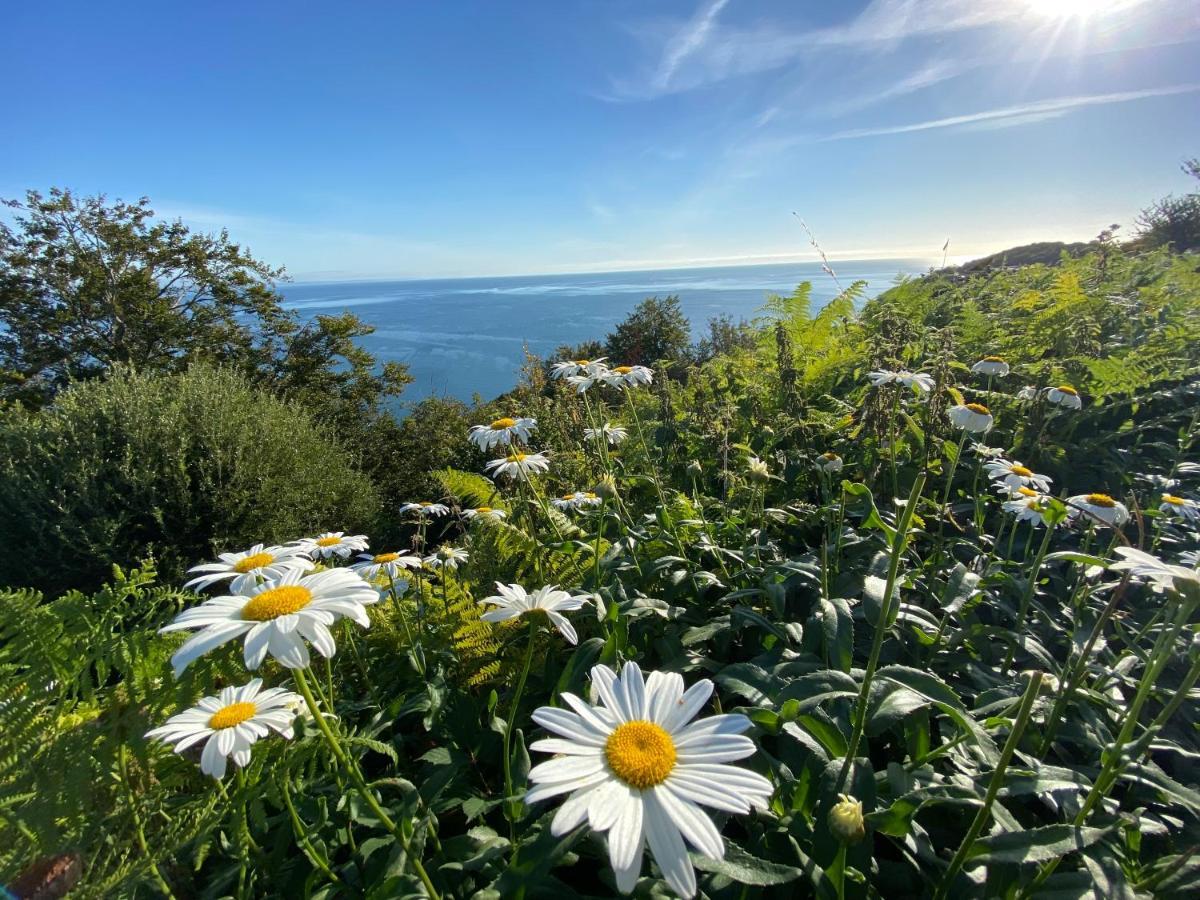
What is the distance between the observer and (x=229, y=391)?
6.60 metres

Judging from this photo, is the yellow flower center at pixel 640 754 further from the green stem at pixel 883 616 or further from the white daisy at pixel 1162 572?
the white daisy at pixel 1162 572

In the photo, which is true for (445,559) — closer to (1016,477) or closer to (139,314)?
(1016,477)

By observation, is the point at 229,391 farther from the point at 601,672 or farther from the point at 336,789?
the point at 601,672

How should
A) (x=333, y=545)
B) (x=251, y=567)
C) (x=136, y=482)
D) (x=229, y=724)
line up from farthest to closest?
(x=136, y=482), (x=333, y=545), (x=251, y=567), (x=229, y=724)

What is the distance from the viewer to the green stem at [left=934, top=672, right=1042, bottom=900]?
0.68 m

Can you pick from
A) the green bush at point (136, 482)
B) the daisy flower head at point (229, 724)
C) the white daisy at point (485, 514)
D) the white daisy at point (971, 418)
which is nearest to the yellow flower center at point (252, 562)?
the daisy flower head at point (229, 724)

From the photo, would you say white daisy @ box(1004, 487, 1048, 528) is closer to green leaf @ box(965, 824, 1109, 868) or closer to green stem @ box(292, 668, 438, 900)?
green leaf @ box(965, 824, 1109, 868)

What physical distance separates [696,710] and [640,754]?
0.39 feet

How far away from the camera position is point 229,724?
106 centimetres

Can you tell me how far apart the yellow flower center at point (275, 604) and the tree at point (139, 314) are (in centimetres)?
1458

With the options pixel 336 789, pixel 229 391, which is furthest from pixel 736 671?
pixel 229 391

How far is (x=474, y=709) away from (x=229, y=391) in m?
6.55

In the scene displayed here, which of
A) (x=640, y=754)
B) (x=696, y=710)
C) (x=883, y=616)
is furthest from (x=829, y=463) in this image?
(x=640, y=754)

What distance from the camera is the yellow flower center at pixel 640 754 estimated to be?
716mm
